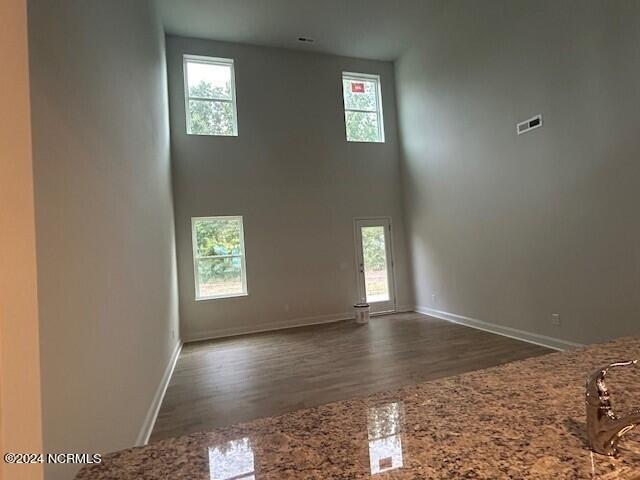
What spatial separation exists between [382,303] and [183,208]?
4.03 metres

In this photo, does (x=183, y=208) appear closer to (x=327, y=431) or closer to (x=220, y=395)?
(x=220, y=395)

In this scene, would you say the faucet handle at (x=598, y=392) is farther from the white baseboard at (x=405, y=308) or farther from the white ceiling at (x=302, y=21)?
the white baseboard at (x=405, y=308)

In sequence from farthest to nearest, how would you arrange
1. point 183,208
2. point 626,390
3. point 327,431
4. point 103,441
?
1. point 183,208
2. point 103,441
3. point 626,390
4. point 327,431

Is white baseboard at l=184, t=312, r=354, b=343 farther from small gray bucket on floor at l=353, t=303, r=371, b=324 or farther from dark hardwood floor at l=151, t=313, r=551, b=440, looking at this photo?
small gray bucket on floor at l=353, t=303, r=371, b=324

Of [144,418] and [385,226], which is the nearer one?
[144,418]

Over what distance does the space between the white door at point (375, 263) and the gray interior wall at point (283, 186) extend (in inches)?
6.4

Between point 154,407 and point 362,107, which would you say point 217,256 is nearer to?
point 154,407

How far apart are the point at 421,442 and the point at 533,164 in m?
4.52

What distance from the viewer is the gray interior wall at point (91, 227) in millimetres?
1275

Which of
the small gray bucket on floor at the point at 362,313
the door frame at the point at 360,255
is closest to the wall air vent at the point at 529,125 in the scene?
the door frame at the point at 360,255

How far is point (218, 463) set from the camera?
0.73m

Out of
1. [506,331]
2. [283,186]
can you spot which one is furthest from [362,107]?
[506,331]

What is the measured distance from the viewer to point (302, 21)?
18.5 ft

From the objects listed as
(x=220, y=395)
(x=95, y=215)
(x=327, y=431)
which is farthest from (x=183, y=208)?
(x=327, y=431)
